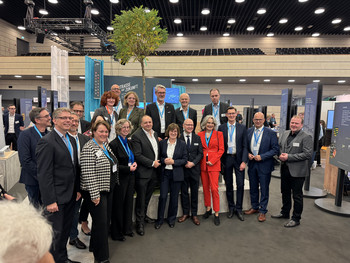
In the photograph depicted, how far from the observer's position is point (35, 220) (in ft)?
1.79

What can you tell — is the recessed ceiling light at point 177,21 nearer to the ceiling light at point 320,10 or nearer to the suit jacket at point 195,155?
the ceiling light at point 320,10

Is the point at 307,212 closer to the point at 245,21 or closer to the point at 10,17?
the point at 245,21

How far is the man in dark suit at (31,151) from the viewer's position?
2.55 m

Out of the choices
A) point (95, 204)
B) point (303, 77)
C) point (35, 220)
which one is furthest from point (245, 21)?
point (35, 220)

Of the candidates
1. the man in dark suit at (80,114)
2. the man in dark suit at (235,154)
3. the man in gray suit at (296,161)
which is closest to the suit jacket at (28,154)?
the man in dark suit at (80,114)

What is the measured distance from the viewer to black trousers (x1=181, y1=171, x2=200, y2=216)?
362 cm

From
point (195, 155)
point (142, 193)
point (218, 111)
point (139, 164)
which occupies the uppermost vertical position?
point (218, 111)

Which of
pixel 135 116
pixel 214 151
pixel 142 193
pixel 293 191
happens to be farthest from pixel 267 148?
pixel 135 116

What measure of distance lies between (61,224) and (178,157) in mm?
1794

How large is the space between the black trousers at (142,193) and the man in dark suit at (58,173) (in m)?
1.11

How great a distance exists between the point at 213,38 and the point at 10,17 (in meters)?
13.7

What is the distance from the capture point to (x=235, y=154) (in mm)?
3854

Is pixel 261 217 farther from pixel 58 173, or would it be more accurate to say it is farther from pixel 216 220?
pixel 58 173

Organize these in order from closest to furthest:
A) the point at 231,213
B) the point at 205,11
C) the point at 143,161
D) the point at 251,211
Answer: the point at 143,161
the point at 231,213
the point at 251,211
the point at 205,11
